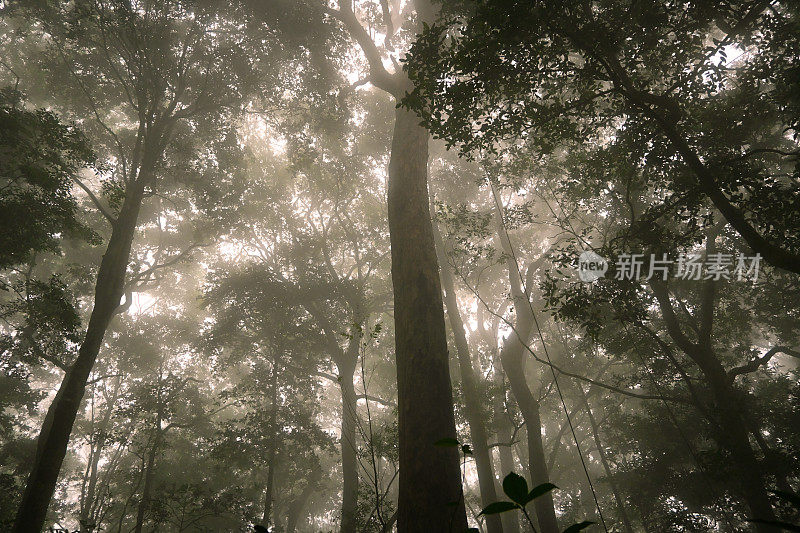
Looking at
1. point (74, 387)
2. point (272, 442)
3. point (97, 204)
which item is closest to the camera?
point (74, 387)

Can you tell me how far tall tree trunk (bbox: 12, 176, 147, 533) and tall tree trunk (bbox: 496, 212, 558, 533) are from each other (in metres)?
9.84

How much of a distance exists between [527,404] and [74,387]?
11.9 meters

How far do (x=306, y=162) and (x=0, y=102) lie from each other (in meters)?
8.93

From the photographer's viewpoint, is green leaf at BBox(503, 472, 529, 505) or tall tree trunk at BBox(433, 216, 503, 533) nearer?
green leaf at BBox(503, 472, 529, 505)

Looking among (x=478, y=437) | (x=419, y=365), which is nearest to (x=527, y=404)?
(x=478, y=437)

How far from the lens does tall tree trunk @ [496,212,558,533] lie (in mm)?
10984

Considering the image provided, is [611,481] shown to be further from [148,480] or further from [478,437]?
[148,480]

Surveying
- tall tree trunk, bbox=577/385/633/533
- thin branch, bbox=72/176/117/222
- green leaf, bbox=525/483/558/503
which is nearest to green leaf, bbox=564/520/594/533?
green leaf, bbox=525/483/558/503

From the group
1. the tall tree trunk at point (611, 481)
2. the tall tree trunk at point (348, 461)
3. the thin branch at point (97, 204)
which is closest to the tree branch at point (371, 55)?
the thin branch at point (97, 204)

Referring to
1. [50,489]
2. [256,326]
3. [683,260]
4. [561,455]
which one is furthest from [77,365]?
[561,455]

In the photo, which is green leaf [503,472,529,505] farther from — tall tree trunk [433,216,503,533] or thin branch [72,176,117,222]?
thin branch [72,176,117,222]

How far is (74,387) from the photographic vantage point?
8359 mm

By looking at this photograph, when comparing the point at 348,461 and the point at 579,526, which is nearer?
the point at 579,526

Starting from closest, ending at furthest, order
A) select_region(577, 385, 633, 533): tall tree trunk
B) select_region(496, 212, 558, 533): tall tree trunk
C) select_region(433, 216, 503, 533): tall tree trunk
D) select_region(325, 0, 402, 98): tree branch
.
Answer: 1. select_region(325, 0, 402, 98): tree branch
2. select_region(433, 216, 503, 533): tall tree trunk
3. select_region(496, 212, 558, 533): tall tree trunk
4. select_region(577, 385, 633, 533): tall tree trunk
